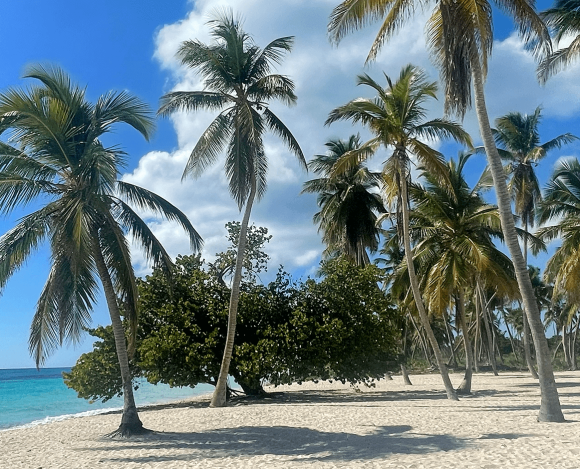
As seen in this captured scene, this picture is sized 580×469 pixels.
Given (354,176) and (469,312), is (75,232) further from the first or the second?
(469,312)

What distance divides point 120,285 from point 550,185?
1689 centimetres

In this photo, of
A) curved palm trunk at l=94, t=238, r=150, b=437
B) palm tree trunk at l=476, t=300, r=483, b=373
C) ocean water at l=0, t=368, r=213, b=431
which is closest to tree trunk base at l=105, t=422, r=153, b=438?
curved palm trunk at l=94, t=238, r=150, b=437

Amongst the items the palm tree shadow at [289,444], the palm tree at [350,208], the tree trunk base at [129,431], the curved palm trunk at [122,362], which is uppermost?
the palm tree at [350,208]

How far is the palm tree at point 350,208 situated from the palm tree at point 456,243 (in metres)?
5.70

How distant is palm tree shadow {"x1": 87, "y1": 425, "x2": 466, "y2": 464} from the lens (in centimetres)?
873

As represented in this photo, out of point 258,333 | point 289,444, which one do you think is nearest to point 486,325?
point 258,333

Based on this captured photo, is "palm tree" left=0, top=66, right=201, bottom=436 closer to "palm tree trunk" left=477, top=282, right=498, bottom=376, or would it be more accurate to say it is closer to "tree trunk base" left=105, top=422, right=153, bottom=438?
"tree trunk base" left=105, top=422, right=153, bottom=438

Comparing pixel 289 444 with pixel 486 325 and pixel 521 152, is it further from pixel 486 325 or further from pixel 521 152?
pixel 486 325

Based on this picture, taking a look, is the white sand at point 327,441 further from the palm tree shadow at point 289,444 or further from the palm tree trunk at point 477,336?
the palm tree trunk at point 477,336

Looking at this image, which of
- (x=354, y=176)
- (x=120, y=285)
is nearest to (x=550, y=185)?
(x=354, y=176)

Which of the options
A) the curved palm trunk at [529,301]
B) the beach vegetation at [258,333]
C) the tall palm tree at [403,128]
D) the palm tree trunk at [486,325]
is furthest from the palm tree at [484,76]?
the palm tree trunk at [486,325]

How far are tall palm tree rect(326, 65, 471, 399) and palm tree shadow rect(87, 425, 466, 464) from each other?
20.4 feet

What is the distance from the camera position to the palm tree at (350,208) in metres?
25.4

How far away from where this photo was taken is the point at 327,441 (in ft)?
32.7
